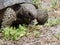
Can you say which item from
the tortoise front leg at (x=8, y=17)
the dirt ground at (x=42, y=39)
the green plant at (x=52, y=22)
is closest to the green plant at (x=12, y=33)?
the dirt ground at (x=42, y=39)

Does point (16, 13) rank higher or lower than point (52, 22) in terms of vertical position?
higher

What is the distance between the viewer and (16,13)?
6051 millimetres

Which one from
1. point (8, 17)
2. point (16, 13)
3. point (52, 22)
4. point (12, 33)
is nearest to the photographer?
point (12, 33)

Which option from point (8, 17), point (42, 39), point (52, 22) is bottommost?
point (42, 39)

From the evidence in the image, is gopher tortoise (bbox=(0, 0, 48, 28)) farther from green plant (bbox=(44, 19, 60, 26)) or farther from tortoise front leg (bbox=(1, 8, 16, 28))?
green plant (bbox=(44, 19, 60, 26))

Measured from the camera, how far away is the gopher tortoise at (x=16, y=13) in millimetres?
5887

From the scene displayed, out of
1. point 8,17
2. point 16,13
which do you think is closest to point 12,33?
point 8,17

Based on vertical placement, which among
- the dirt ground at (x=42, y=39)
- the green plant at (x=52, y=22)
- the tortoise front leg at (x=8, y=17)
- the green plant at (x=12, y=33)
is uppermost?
the tortoise front leg at (x=8, y=17)

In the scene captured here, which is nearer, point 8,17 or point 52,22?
point 8,17

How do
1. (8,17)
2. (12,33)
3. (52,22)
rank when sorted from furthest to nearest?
(52,22), (8,17), (12,33)

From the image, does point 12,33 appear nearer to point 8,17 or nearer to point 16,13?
point 8,17

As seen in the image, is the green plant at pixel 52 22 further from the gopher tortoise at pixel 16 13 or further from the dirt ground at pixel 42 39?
the gopher tortoise at pixel 16 13

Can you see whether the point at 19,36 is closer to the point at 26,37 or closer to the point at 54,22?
the point at 26,37

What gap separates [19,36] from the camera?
18.1 ft
